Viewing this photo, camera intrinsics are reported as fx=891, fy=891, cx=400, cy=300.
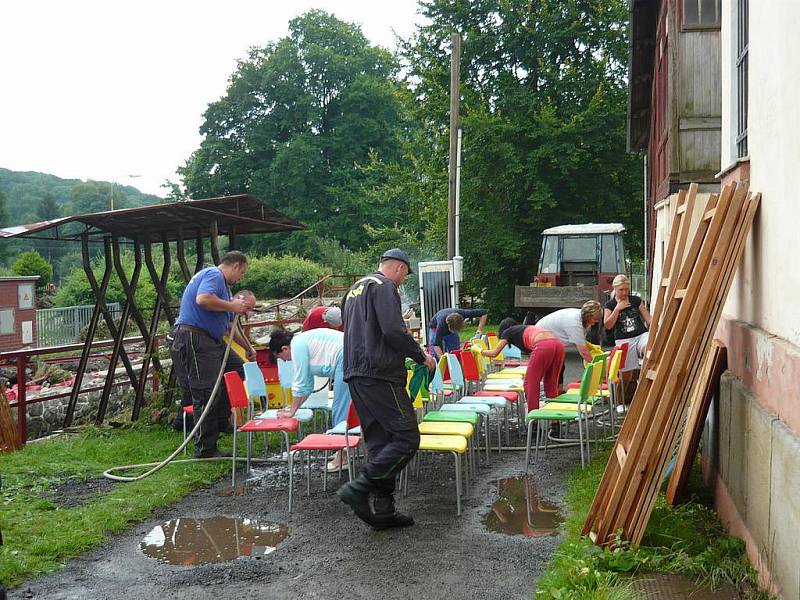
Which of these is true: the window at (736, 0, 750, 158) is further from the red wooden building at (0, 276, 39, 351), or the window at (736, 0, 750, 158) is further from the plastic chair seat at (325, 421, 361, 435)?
the red wooden building at (0, 276, 39, 351)

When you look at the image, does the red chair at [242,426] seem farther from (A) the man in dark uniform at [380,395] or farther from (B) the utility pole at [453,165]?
(B) the utility pole at [453,165]

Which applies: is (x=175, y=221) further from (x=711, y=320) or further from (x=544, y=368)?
(x=711, y=320)

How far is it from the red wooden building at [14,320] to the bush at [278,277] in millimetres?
9206

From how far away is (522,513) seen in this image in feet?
20.4

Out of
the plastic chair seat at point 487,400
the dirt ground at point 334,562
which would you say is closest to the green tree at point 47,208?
the plastic chair seat at point 487,400

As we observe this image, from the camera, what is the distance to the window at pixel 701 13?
1062 centimetres

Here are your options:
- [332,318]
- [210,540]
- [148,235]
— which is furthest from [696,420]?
[148,235]

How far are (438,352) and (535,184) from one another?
55.2ft

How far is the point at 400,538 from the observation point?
5.66 meters

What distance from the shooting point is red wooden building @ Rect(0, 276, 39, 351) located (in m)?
28.5

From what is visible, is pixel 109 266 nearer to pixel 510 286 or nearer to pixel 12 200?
pixel 510 286

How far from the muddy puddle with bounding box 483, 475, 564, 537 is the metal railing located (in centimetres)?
2484

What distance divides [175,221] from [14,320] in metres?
21.1

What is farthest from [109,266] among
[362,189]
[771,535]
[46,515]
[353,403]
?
[362,189]
